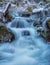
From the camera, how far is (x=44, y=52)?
6.88 meters

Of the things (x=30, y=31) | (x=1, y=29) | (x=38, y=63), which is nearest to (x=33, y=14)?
(x=30, y=31)

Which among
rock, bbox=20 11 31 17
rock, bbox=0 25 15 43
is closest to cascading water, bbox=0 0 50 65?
rock, bbox=0 25 15 43

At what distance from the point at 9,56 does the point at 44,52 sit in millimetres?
1170

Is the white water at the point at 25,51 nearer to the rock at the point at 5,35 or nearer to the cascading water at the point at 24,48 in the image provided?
the cascading water at the point at 24,48

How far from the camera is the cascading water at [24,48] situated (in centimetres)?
618

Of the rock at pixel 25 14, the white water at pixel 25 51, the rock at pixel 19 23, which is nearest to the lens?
the white water at pixel 25 51

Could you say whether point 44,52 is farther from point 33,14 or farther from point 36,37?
point 33,14

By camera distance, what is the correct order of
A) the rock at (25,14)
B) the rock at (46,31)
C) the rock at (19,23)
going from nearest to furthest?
the rock at (46,31) → the rock at (19,23) → the rock at (25,14)

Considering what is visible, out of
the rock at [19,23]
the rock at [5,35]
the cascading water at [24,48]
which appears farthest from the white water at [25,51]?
the rock at [19,23]

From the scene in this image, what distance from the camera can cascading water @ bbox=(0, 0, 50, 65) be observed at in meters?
6.18

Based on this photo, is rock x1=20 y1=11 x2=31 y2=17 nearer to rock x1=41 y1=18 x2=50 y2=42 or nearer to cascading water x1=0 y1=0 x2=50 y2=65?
cascading water x1=0 y1=0 x2=50 y2=65

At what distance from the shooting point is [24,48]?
7238 mm

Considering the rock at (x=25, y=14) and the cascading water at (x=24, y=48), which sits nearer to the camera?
the cascading water at (x=24, y=48)

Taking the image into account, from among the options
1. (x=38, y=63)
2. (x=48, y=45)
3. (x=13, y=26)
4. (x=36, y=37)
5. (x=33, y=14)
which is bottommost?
(x=38, y=63)
